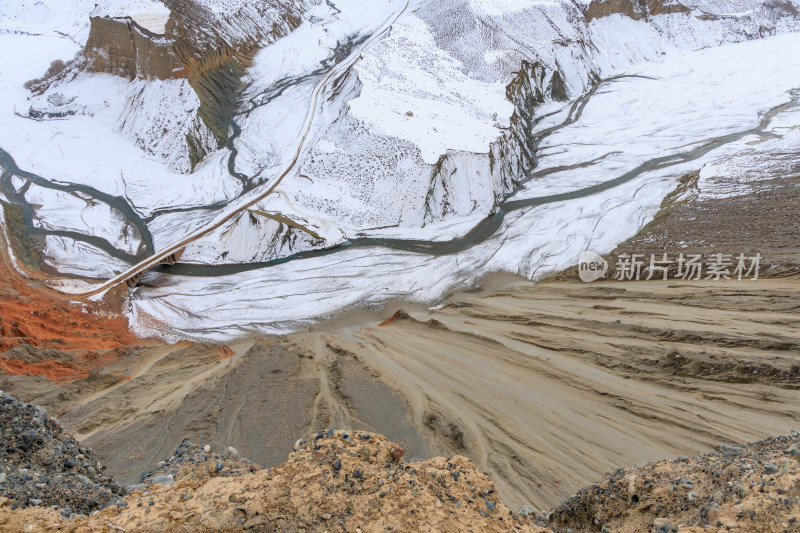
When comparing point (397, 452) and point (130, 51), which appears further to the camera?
point (130, 51)

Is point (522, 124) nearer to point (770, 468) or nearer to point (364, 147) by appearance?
point (364, 147)

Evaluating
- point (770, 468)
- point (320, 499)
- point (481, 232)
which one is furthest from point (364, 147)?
point (770, 468)

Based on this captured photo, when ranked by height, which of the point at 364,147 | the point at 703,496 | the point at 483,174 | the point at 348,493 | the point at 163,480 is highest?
the point at 364,147

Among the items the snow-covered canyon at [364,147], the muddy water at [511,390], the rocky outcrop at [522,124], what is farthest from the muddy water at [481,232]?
the muddy water at [511,390]

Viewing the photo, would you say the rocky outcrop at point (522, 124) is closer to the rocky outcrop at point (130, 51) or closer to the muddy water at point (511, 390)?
the muddy water at point (511, 390)

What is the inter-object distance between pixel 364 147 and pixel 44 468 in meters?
16.1

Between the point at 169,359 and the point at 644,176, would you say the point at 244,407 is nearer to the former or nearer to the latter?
the point at 169,359

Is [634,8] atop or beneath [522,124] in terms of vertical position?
atop

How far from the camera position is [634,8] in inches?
1150

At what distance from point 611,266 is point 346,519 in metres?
14.0

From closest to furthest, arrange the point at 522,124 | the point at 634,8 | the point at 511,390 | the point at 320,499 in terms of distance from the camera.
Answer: the point at 320,499, the point at 511,390, the point at 522,124, the point at 634,8

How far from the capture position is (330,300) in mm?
15703

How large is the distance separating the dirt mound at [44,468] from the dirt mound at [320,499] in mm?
532

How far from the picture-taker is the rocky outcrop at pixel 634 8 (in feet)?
93.2
